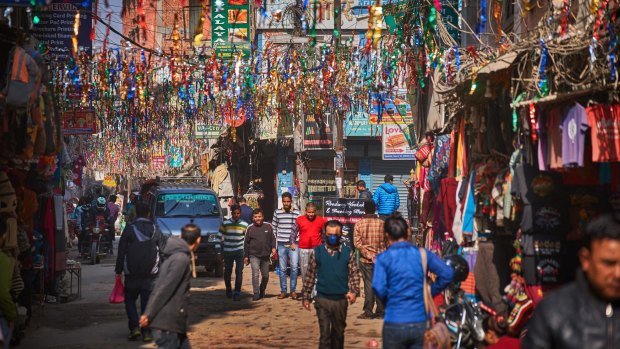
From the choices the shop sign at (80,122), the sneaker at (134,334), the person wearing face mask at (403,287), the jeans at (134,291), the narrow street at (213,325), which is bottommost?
the narrow street at (213,325)

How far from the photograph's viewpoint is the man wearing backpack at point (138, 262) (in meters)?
13.4

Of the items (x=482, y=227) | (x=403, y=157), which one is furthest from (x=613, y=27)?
(x=403, y=157)

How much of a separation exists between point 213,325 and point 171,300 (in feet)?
20.4

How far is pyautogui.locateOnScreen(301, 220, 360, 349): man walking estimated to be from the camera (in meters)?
10.8

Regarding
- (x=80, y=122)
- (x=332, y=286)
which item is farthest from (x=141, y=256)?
(x=80, y=122)

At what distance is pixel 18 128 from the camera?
12.0 meters

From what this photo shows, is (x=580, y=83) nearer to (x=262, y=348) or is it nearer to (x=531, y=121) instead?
(x=531, y=121)

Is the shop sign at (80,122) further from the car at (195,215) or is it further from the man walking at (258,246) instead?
the man walking at (258,246)

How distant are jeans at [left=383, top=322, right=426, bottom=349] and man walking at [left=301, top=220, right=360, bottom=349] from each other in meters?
2.77

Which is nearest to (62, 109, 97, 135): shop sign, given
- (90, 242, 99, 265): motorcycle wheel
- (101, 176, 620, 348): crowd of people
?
(101, 176, 620, 348): crowd of people

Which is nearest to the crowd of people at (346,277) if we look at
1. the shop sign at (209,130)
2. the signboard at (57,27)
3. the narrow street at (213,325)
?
the narrow street at (213,325)

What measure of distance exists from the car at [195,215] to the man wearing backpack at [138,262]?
10.9 m

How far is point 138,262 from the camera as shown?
13391mm

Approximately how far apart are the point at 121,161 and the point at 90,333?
59.3 meters
